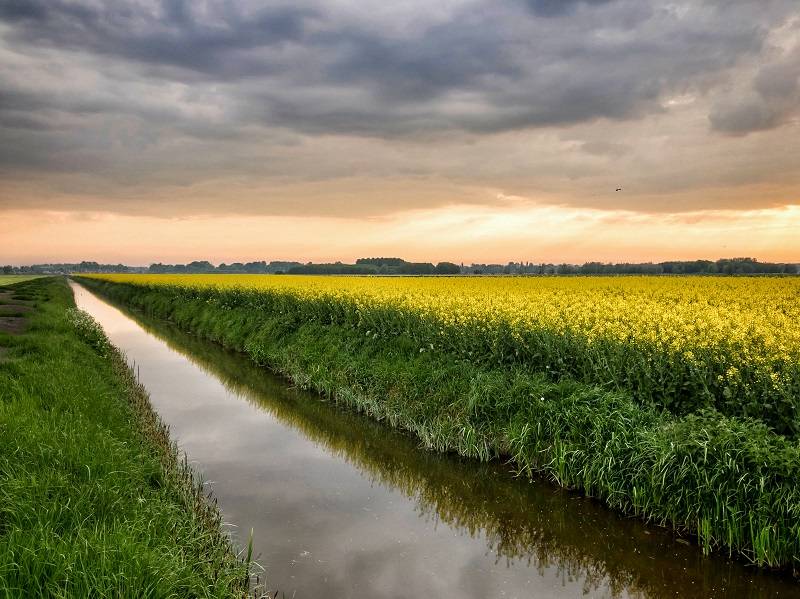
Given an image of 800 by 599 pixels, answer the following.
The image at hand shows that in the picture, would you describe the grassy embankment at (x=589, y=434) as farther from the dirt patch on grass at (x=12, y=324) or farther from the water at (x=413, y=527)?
the dirt patch on grass at (x=12, y=324)

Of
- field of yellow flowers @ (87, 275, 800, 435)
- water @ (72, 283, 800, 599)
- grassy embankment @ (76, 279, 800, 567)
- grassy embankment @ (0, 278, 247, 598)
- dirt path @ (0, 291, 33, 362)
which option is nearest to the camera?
grassy embankment @ (0, 278, 247, 598)

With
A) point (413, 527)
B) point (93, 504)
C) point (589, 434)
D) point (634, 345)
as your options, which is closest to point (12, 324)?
point (93, 504)

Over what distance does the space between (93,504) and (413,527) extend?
12.9ft

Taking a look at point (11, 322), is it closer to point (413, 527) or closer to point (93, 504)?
point (93, 504)

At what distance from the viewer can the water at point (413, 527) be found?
617 centimetres

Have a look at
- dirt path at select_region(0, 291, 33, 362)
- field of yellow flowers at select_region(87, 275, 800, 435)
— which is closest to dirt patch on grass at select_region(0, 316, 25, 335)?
dirt path at select_region(0, 291, 33, 362)

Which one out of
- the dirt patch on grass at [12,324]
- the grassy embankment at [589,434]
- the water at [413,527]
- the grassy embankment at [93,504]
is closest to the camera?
the grassy embankment at [93,504]

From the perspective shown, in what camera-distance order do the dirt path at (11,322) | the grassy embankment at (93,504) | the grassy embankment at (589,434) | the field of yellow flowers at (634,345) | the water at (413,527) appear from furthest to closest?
the dirt path at (11,322) < the field of yellow flowers at (634,345) < the grassy embankment at (589,434) < the water at (413,527) < the grassy embankment at (93,504)

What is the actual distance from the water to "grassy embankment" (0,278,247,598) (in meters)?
0.81

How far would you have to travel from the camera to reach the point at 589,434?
27.8 ft

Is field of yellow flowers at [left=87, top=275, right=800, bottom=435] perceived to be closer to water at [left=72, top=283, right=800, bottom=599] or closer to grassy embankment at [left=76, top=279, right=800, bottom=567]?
grassy embankment at [left=76, top=279, right=800, bottom=567]

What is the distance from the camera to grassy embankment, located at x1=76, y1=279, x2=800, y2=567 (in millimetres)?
6375

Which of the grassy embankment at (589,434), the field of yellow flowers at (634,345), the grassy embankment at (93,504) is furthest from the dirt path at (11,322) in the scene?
the field of yellow flowers at (634,345)

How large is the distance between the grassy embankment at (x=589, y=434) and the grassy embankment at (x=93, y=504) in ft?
15.8
